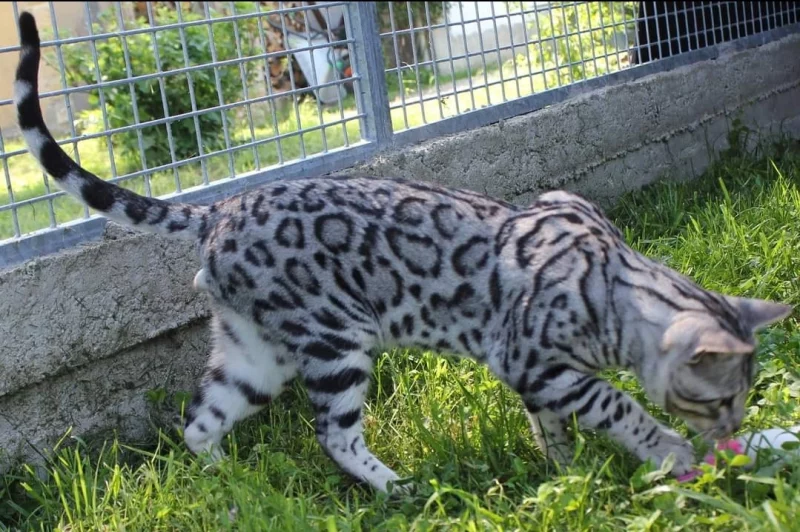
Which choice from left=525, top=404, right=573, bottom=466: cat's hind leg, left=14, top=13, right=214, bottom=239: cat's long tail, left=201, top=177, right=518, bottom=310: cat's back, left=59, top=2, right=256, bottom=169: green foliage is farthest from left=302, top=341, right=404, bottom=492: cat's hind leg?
left=59, top=2, right=256, bottom=169: green foliage

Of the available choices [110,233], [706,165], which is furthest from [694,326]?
[706,165]

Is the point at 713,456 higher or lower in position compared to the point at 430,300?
lower

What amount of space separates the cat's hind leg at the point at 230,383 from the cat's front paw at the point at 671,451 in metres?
1.35

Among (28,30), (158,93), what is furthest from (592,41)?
(158,93)

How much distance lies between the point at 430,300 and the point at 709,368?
1.01m

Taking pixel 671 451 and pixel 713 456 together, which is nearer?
pixel 713 456

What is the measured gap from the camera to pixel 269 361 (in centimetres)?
382

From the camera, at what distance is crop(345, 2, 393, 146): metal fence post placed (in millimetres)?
4840

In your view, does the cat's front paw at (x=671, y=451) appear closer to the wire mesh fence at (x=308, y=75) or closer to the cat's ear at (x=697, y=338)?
the cat's ear at (x=697, y=338)

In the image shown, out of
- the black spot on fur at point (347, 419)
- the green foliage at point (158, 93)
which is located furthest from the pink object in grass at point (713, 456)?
the green foliage at point (158, 93)

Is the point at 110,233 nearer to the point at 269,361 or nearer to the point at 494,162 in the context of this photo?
the point at 269,361

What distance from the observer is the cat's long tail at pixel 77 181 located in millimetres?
3393

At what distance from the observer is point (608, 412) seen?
130 inches

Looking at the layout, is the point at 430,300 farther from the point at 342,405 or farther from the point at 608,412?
the point at 608,412
